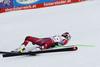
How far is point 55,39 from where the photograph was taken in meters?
4.71

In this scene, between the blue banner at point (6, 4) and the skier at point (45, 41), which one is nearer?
the skier at point (45, 41)

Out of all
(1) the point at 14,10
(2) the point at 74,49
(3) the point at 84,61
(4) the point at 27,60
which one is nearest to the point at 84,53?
(2) the point at 74,49

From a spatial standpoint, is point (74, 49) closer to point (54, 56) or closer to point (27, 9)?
point (54, 56)

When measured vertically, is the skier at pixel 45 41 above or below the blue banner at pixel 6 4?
below

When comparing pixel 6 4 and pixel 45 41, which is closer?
pixel 45 41

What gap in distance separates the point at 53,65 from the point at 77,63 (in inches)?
17.9

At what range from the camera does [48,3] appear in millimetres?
16078

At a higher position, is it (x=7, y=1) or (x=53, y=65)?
(x=7, y=1)

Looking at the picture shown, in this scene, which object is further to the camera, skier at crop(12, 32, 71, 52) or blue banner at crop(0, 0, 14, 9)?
blue banner at crop(0, 0, 14, 9)

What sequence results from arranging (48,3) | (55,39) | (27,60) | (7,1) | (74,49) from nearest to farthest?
(27,60)
(74,49)
(55,39)
(7,1)
(48,3)

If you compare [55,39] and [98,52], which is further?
[55,39]

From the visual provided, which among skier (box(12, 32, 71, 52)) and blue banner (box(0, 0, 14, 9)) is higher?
blue banner (box(0, 0, 14, 9))

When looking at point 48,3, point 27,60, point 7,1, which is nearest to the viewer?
point 27,60

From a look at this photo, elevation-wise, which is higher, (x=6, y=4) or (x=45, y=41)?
(x=6, y=4)
